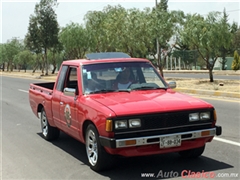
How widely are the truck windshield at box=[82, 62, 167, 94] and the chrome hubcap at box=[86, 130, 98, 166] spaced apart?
2.70ft

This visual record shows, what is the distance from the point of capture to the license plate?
210 inches

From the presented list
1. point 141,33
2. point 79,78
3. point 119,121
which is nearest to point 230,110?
point 79,78

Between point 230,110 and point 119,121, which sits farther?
point 230,110

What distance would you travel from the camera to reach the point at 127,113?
523 cm

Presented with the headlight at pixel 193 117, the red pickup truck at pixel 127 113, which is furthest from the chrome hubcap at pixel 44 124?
the headlight at pixel 193 117

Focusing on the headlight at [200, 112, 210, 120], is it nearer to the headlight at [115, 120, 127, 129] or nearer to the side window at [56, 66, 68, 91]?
the headlight at [115, 120, 127, 129]

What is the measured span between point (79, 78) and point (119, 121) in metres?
1.67

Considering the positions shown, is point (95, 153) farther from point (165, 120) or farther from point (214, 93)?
point (214, 93)

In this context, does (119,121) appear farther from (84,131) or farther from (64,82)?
(64,82)

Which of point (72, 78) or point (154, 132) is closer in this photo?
point (154, 132)

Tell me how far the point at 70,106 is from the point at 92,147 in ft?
3.41

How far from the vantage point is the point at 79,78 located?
663cm

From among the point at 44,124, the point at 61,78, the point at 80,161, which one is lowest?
the point at 80,161

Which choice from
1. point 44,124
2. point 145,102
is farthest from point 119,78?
point 44,124
